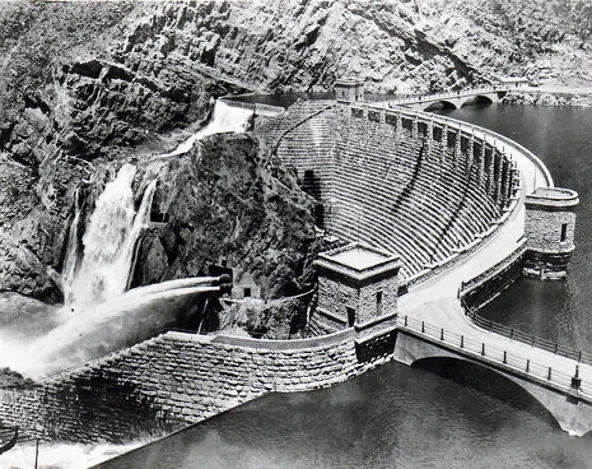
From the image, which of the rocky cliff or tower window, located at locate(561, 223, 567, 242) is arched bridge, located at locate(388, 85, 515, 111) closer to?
the rocky cliff

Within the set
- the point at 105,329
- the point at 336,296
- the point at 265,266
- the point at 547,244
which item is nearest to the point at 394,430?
the point at 336,296

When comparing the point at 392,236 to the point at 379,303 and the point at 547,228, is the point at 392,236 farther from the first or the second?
the point at 379,303

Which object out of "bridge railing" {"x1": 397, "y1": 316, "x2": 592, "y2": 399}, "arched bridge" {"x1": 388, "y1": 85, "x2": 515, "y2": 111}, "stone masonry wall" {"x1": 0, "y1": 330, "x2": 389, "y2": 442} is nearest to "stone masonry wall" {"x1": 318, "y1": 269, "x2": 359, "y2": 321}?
"stone masonry wall" {"x1": 0, "y1": 330, "x2": 389, "y2": 442}

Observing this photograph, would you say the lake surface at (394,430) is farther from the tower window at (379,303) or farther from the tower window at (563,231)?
the tower window at (563,231)

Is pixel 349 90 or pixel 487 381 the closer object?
pixel 487 381

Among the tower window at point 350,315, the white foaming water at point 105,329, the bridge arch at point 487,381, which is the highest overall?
the tower window at point 350,315

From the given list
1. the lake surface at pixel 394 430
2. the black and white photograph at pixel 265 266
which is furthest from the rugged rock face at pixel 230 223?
the lake surface at pixel 394 430
